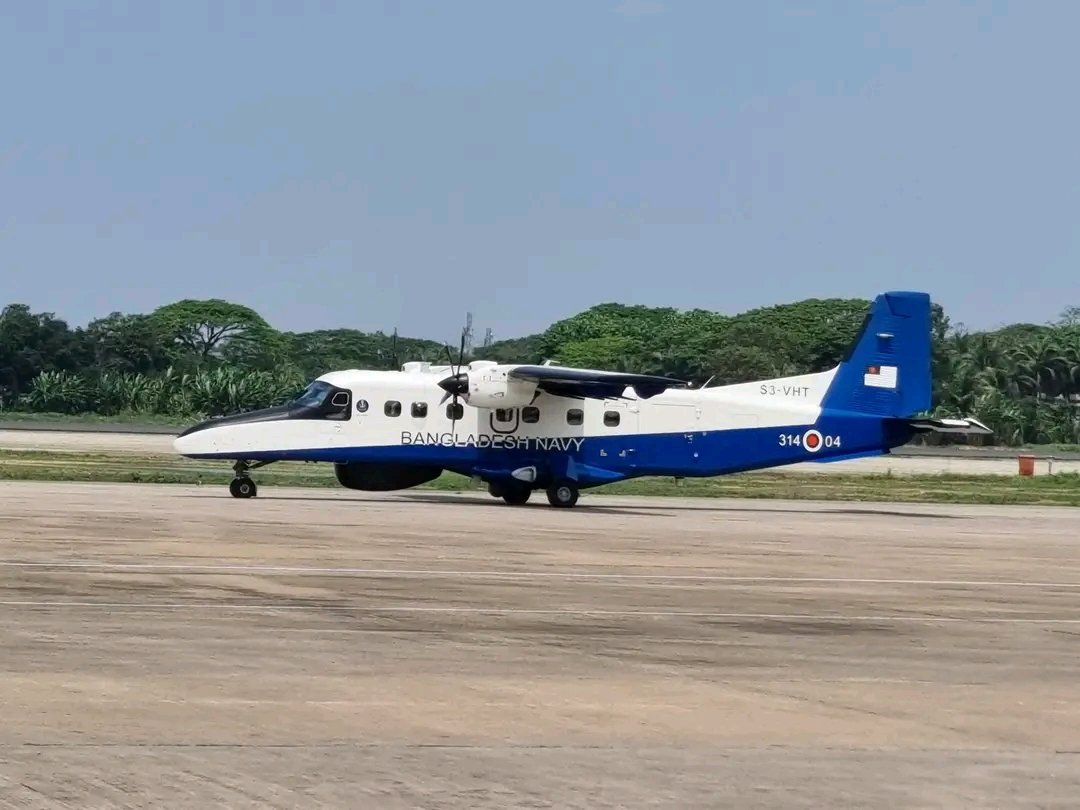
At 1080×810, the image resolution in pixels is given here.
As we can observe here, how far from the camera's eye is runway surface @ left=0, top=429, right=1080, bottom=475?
5847cm

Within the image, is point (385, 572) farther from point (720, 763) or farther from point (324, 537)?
point (720, 763)

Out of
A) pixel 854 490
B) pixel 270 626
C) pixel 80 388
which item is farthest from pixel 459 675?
pixel 80 388

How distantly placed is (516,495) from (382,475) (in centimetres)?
310

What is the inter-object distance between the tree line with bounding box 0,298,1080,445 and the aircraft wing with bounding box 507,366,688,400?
148ft

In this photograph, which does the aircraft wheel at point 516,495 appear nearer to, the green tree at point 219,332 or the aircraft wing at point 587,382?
the aircraft wing at point 587,382

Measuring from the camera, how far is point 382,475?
3522 cm

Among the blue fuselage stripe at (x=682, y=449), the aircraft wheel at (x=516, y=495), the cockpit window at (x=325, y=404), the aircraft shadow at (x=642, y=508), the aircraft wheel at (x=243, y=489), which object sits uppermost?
the cockpit window at (x=325, y=404)

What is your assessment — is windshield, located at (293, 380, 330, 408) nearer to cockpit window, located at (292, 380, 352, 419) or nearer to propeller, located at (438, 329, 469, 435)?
cockpit window, located at (292, 380, 352, 419)

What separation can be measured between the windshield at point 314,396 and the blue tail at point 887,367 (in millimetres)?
11169

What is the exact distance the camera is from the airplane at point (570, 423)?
111ft

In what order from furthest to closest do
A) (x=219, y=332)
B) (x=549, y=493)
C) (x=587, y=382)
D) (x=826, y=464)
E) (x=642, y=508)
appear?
(x=219, y=332), (x=826, y=464), (x=642, y=508), (x=549, y=493), (x=587, y=382)

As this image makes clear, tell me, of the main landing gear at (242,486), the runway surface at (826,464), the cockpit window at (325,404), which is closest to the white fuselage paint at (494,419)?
the cockpit window at (325,404)

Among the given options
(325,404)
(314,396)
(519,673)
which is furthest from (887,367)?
(519,673)

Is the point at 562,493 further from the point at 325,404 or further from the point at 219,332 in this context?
the point at 219,332
